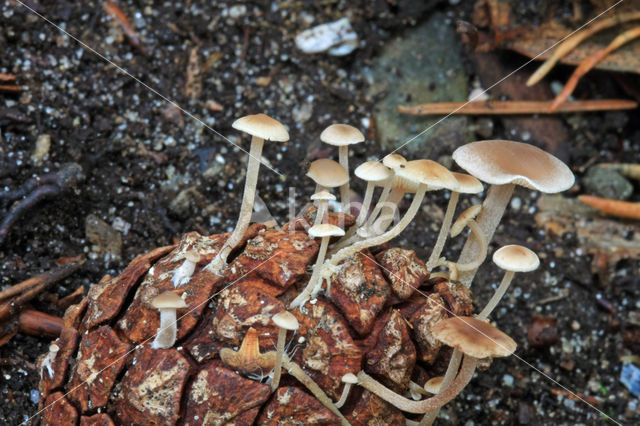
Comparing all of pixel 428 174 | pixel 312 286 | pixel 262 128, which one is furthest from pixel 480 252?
pixel 262 128

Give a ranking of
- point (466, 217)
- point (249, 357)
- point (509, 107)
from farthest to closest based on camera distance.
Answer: point (509, 107) < point (466, 217) < point (249, 357)

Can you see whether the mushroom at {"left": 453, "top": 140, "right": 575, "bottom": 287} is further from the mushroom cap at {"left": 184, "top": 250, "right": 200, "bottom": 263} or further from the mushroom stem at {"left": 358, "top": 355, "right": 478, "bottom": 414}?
the mushroom cap at {"left": 184, "top": 250, "right": 200, "bottom": 263}

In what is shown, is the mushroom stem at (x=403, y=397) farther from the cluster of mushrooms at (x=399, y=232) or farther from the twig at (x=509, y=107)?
the twig at (x=509, y=107)

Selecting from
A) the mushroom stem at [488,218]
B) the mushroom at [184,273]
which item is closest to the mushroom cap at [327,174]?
the mushroom at [184,273]

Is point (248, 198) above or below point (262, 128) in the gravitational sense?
below

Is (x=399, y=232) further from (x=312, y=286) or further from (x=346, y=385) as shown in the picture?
(x=346, y=385)
